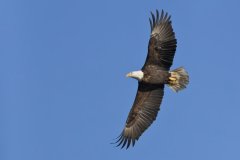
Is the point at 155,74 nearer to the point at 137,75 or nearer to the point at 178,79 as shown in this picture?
the point at 137,75

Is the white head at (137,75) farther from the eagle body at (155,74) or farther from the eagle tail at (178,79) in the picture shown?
the eagle tail at (178,79)

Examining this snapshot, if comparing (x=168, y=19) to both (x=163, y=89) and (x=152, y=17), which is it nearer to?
(x=152, y=17)

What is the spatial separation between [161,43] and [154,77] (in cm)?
87

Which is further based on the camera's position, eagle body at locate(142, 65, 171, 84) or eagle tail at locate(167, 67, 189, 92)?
eagle tail at locate(167, 67, 189, 92)

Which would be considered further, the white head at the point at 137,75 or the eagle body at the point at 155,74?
the white head at the point at 137,75

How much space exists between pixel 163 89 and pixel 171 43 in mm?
1380

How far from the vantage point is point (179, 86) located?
810 inches

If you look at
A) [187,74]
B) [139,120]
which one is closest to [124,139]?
[139,120]

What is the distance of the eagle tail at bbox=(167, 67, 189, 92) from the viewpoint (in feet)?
67.0

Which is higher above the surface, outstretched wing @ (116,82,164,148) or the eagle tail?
the eagle tail

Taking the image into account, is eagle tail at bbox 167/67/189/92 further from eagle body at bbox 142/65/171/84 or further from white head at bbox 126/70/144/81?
white head at bbox 126/70/144/81

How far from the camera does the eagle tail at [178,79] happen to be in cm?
2042

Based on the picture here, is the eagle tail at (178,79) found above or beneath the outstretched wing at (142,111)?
above

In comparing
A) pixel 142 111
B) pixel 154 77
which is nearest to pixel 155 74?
pixel 154 77
